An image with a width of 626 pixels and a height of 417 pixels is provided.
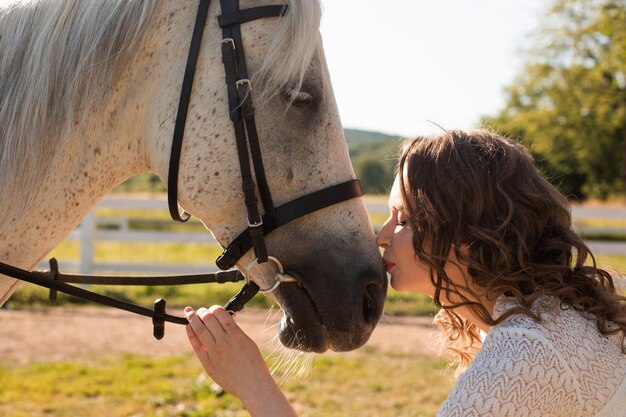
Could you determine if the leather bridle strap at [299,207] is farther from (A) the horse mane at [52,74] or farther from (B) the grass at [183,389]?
(B) the grass at [183,389]

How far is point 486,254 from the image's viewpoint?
1.76m

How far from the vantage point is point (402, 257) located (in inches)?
75.5

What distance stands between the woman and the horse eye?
0.35 metres

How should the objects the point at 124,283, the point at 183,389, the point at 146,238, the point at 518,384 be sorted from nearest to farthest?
1. the point at 518,384
2. the point at 124,283
3. the point at 183,389
4. the point at 146,238

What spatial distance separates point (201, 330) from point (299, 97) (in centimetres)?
73

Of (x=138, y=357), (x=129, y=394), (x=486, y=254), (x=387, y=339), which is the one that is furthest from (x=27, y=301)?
(x=486, y=254)

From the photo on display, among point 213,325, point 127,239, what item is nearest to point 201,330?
point 213,325

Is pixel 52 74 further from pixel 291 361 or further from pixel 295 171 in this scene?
pixel 291 361

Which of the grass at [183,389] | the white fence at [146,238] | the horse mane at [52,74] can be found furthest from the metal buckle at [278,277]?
the white fence at [146,238]

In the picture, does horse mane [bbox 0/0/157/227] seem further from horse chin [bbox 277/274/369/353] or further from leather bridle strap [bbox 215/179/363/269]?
horse chin [bbox 277/274/369/353]

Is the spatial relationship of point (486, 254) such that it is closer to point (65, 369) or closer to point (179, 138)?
point (179, 138)

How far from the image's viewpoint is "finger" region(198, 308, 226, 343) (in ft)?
5.68

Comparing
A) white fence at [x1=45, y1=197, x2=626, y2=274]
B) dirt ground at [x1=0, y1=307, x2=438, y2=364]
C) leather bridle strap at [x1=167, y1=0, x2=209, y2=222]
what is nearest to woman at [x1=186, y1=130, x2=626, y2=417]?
leather bridle strap at [x1=167, y1=0, x2=209, y2=222]

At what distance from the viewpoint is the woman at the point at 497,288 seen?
4.88 ft
